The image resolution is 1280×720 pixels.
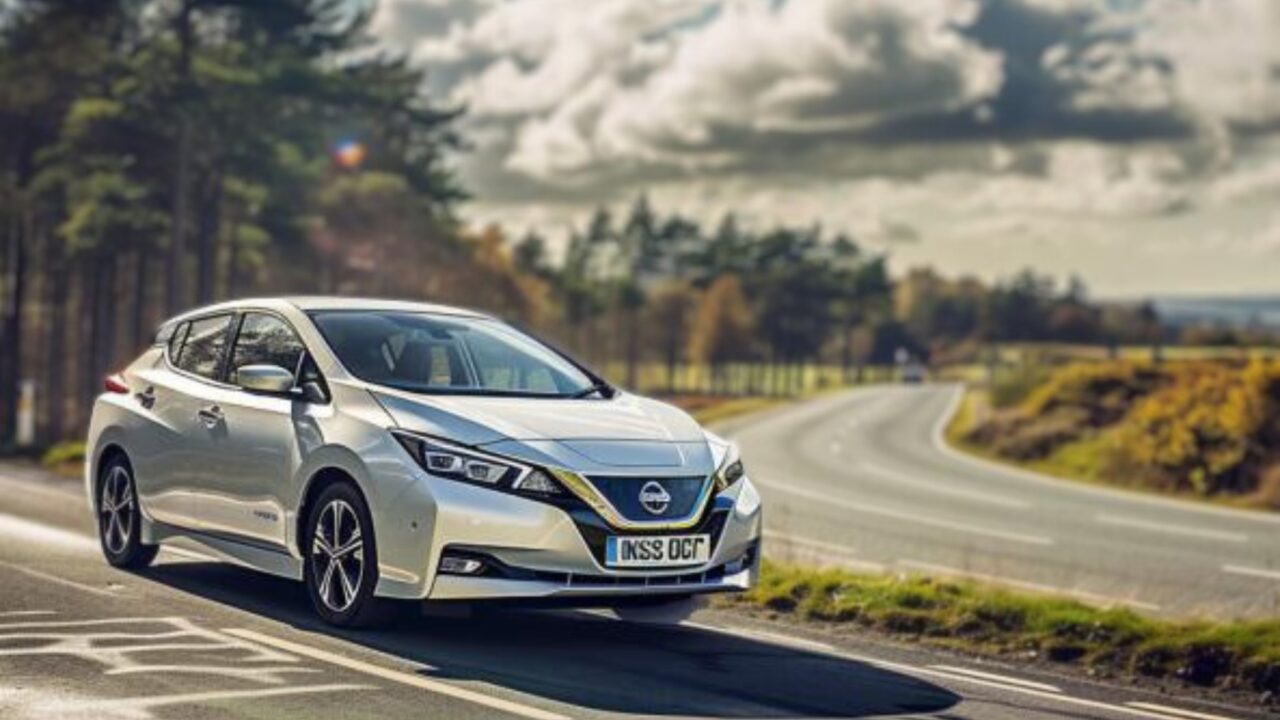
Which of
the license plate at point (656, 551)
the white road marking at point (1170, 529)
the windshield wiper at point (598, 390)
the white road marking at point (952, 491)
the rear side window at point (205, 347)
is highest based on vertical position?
the rear side window at point (205, 347)

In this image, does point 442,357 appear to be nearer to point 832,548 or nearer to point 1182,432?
point 832,548

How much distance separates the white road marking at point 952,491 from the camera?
2730cm

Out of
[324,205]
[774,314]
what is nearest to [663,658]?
[324,205]

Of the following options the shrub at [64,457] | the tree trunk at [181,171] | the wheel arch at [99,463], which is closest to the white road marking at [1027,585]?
the wheel arch at [99,463]

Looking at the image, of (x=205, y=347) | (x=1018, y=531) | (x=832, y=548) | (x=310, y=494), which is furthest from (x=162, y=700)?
(x=1018, y=531)

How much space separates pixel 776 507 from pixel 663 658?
659 inches

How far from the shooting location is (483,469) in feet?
26.0

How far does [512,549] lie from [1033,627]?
364 cm

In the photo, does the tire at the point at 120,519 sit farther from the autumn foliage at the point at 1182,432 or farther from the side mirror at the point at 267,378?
the autumn foliage at the point at 1182,432

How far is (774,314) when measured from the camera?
151125 mm

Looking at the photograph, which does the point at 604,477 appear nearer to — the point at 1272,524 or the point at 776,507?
the point at 776,507

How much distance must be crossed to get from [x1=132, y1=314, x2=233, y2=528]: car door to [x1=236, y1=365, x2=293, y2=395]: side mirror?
828 mm

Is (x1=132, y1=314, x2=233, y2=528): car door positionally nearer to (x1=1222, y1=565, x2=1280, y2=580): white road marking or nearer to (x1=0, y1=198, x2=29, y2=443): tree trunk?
(x1=1222, y1=565, x2=1280, y2=580): white road marking

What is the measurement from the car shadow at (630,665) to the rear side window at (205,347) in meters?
1.27
